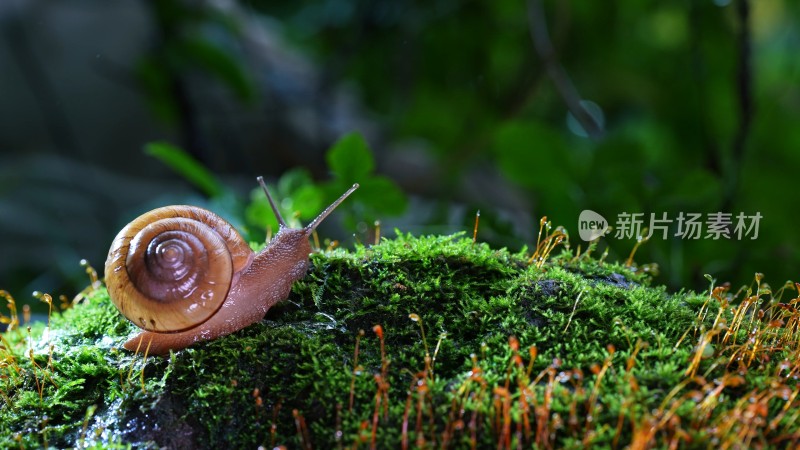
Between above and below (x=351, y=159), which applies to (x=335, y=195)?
below

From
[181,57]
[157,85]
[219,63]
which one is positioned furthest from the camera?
[157,85]

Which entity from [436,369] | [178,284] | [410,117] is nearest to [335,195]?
[178,284]

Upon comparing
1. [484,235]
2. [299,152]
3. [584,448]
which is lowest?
[584,448]

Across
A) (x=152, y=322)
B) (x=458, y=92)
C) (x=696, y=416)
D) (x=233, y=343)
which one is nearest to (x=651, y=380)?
(x=696, y=416)

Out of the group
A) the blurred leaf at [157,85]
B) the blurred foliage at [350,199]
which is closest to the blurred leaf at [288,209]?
the blurred foliage at [350,199]

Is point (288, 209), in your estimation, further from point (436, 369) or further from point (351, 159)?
point (436, 369)

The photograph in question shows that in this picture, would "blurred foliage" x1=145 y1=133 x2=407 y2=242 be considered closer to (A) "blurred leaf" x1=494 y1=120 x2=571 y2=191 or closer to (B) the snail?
(B) the snail

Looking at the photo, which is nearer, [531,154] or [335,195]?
[335,195]

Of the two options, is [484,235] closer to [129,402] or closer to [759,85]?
[129,402]
